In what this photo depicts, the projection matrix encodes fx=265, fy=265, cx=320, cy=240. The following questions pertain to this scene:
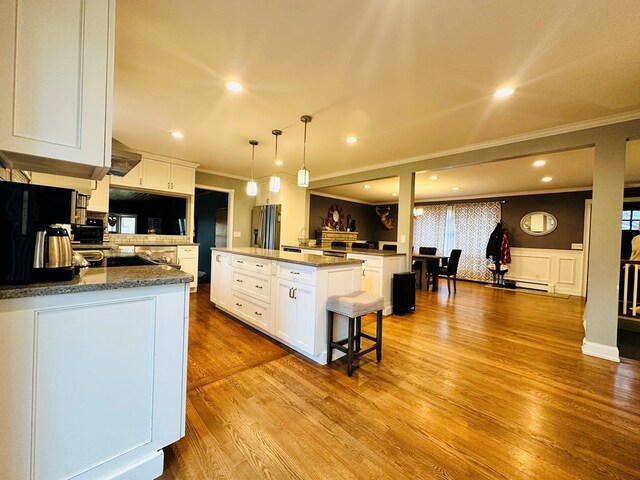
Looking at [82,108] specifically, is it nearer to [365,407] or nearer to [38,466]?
[38,466]

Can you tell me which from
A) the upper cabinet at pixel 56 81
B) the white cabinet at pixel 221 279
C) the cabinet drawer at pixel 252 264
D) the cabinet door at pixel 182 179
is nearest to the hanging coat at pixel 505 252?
the cabinet drawer at pixel 252 264

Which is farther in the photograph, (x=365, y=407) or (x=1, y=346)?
(x=365, y=407)

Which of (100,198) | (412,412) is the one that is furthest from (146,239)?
(412,412)

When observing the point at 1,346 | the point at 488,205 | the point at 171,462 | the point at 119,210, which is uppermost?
the point at 488,205

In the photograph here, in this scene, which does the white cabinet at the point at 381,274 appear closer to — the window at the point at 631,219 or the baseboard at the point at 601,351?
the baseboard at the point at 601,351

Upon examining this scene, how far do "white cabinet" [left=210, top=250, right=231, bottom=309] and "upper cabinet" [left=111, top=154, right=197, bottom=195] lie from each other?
185cm

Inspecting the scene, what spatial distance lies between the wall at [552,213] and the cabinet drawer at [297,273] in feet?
22.5

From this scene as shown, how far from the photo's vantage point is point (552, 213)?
253 inches

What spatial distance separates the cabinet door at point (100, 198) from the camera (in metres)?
3.98

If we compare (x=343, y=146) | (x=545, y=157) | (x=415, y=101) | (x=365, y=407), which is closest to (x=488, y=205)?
(x=545, y=157)

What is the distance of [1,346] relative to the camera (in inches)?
36.3

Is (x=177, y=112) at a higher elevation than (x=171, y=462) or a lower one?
higher

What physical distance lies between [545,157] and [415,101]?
9.63 feet

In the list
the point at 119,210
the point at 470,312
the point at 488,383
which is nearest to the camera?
the point at 488,383
